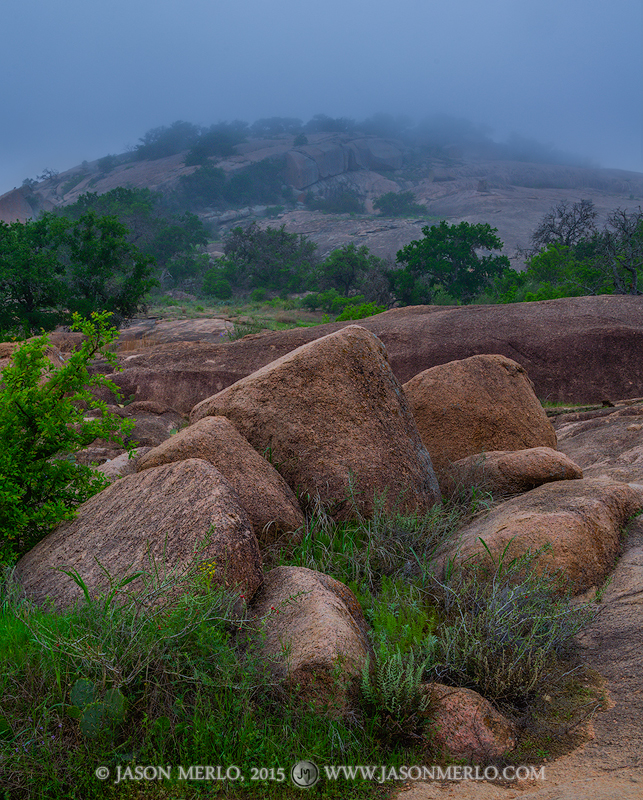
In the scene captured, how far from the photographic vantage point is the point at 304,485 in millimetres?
4289

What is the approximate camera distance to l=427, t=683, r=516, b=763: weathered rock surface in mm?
2268

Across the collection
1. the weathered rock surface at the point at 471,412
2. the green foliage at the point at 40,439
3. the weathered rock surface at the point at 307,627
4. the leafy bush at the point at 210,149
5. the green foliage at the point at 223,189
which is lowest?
the weathered rock surface at the point at 471,412

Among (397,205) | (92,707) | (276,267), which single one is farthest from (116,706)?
(397,205)

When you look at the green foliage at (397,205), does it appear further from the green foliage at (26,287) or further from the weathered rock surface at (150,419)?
the weathered rock surface at (150,419)

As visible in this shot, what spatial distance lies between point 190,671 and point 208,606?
0.86ft

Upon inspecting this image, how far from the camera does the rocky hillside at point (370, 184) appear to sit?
6431 centimetres

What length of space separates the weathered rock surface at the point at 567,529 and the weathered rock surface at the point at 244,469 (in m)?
1.13

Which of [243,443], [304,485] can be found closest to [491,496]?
[304,485]

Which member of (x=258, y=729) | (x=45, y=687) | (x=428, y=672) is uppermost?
(x=45, y=687)

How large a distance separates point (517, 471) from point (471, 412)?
1.29 meters

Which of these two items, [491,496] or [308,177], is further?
[308,177]

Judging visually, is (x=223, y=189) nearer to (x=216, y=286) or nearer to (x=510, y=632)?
(x=216, y=286)

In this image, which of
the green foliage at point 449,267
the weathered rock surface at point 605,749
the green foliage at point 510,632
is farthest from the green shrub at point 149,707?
the green foliage at point 449,267

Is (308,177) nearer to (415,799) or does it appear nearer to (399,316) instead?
(399,316)
